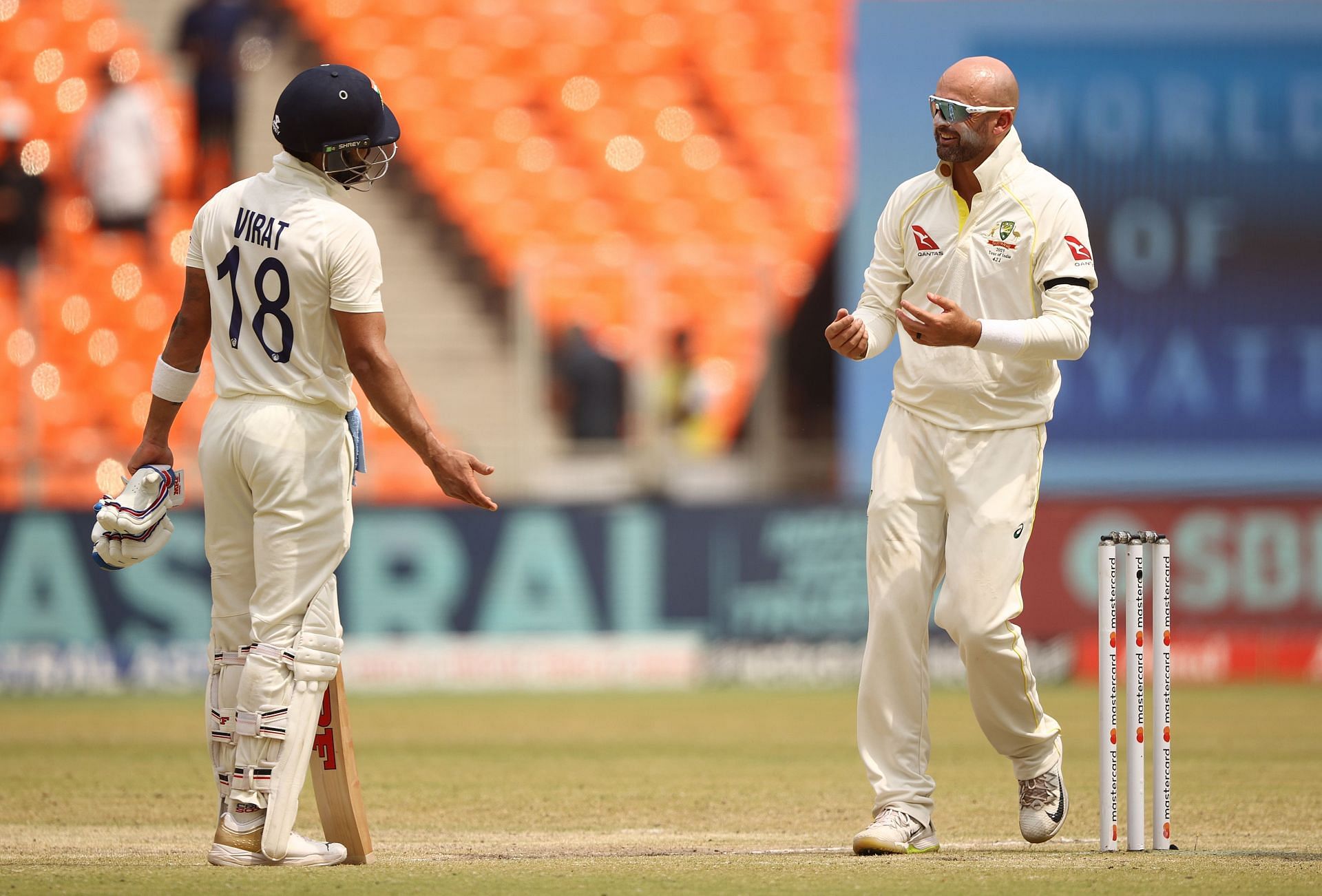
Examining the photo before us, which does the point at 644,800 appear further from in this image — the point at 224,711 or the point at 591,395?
the point at 591,395

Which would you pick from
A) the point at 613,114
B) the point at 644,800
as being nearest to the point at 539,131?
the point at 613,114

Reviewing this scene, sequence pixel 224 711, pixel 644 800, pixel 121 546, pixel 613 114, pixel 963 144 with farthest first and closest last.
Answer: pixel 613 114
pixel 644 800
pixel 963 144
pixel 121 546
pixel 224 711

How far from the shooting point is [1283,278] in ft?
41.6

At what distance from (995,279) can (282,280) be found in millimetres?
1984

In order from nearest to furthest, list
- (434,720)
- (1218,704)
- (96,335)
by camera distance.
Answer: (434,720) → (1218,704) → (96,335)

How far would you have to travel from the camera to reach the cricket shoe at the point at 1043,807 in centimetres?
507

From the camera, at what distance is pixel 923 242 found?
→ 5.16 metres

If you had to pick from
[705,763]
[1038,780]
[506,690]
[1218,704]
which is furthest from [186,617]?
[1038,780]

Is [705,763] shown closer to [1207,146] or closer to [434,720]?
[434,720]

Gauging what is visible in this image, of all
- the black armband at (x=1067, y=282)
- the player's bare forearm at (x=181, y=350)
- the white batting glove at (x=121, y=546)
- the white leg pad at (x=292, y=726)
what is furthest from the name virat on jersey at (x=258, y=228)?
the black armband at (x=1067, y=282)

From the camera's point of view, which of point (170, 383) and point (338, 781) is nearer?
point (338, 781)

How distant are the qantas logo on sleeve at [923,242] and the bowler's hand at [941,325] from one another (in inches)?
17.2

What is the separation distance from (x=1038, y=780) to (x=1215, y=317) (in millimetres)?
8303

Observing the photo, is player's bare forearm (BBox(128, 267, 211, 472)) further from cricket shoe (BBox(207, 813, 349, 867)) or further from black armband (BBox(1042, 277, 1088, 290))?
black armband (BBox(1042, 277, 1088, 290))
